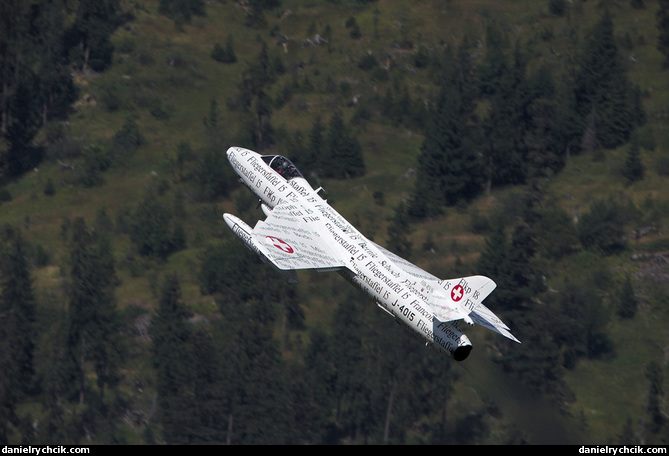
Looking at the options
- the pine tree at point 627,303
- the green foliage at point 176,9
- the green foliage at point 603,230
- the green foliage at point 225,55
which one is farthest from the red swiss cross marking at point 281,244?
the green foliage at point 176,9

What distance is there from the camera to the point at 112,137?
15562cm

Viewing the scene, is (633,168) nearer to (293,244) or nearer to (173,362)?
(173,362)

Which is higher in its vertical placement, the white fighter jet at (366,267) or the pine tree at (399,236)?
the white fighter jet at (366,267)

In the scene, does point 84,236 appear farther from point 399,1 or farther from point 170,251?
point 399,1

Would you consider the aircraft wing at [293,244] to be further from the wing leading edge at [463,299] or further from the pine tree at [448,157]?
the pine tree at [448,157]

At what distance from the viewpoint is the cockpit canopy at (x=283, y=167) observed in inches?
3435

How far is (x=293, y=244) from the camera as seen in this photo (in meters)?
79.0

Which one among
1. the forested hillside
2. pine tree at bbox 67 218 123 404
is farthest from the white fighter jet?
pine tree at bbox 67 218 123 404

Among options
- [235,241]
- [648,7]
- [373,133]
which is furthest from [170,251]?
[648,7]

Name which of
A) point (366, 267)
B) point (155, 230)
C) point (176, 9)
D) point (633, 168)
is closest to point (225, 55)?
point (176, 9)

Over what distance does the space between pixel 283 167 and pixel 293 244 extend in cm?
983

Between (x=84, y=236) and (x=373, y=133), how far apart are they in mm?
33240

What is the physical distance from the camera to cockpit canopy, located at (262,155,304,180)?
87.2 m

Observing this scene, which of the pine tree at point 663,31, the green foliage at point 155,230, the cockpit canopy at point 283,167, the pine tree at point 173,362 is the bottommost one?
the pine tree at point 173,362
